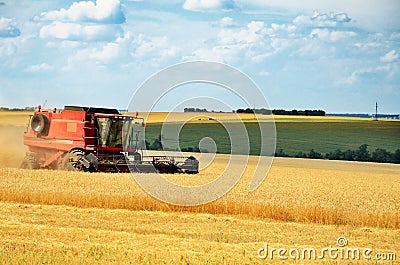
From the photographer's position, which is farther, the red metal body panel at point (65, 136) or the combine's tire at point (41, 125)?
the combine's tire at point (41, 125)

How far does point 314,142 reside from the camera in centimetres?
5406

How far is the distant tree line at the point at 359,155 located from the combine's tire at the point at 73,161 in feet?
90.5

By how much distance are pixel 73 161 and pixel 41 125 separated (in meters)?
3.04

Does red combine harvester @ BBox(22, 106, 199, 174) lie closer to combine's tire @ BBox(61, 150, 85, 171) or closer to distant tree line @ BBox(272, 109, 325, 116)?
combine's tire @ BBox(61, 150, 85, 171)

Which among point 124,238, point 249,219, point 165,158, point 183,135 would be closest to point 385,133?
point 183,135

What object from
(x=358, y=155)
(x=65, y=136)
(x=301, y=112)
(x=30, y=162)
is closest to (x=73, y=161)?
(x=65, y=136)

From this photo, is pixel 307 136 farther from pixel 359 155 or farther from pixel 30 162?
pixel 30 162

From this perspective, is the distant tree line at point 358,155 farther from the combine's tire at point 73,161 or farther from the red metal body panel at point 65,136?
the combine's tire at point 73,161

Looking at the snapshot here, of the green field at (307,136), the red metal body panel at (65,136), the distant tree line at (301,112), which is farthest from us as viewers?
the distant tree line at (301,112)

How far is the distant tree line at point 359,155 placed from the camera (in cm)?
4869

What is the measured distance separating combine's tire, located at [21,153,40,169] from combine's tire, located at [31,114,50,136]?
3.28ft

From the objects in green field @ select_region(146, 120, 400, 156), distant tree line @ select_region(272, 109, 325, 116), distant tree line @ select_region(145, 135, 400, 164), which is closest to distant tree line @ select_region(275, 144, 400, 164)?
distant tree line @ select_region(145, 135, 400, 164)

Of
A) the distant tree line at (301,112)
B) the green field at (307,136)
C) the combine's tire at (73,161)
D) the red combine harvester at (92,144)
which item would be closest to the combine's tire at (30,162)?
the red combine harvester at (92,144)

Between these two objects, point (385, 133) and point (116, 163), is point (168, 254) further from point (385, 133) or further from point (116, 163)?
point (385, 133)
